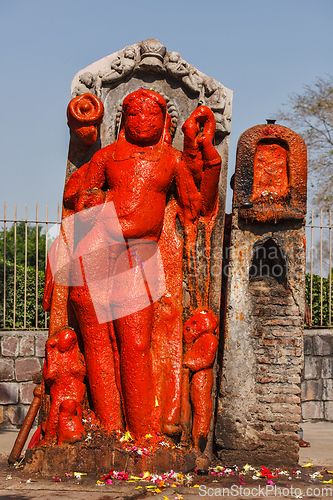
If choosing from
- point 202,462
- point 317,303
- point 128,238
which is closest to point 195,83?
point 128,238

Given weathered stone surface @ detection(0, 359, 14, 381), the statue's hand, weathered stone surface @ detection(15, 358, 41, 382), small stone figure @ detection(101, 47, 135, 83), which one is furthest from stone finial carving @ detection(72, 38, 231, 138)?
weathered stone surface @ detection(0, 359, 14, 381)

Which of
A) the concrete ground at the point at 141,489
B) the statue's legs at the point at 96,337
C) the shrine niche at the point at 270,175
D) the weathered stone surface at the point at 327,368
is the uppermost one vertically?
the shrine niche at the point at 270,175

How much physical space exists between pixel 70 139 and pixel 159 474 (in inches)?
101

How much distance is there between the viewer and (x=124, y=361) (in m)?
3.44

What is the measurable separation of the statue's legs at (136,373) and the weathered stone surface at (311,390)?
3.82m

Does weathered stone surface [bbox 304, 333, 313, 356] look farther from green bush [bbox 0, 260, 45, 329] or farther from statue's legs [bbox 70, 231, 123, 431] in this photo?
statue's legs [bbox 70, 231, 123, 431]

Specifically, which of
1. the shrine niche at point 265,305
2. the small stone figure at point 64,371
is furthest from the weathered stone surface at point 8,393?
the shrine niche at point 265,305

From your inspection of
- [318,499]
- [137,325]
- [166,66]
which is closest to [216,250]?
[137,325]

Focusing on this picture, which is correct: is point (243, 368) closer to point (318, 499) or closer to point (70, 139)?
point (318, 499)

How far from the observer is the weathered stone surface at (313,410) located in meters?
6.63

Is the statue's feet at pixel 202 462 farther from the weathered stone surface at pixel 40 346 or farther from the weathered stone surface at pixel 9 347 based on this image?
the weathered stone surface at pixel 9 347

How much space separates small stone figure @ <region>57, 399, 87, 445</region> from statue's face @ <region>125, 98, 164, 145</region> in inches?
76.7

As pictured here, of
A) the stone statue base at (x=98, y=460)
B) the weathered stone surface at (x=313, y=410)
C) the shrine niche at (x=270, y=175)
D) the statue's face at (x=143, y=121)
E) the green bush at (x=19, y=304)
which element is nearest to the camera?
the stone statue base at (x=98, y=460)

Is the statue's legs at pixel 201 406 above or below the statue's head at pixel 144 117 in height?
below
